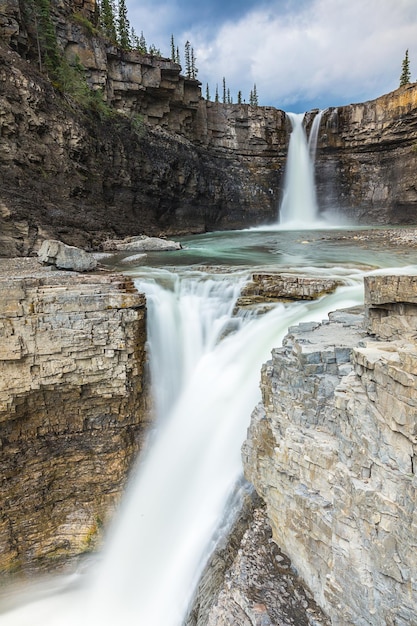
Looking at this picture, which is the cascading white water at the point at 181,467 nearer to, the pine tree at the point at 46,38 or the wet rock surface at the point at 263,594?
the wet rock surface at the point at 263,594

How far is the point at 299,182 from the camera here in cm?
2842

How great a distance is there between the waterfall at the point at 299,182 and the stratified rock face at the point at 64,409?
22.9 metres

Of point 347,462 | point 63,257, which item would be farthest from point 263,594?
point 63,257

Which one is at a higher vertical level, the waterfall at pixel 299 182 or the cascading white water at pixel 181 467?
the waterfall at pixel 299 182

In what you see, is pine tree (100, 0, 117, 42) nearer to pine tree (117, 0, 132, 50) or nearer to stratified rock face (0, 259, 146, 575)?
pine tree (117, 0, 132, 50)

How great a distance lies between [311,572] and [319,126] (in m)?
29.1

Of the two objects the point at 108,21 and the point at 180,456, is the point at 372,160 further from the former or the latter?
the point at 180,456

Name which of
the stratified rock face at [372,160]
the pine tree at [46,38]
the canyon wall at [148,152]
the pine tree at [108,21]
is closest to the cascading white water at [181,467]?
the canyon wall at [148,152]

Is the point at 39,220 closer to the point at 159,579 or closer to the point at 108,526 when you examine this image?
the point at 108,526

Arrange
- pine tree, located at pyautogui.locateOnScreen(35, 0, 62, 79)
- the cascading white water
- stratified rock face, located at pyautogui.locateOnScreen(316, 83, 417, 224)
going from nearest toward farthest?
the cascading white water < pine tree, located at pyautogui.locateOnScreen(35, 0, 62, 79) < stratified rock face, located at pyautogui.locateOnScreen(316, 83, 417, 224)

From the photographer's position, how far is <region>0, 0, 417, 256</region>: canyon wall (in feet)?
46.5

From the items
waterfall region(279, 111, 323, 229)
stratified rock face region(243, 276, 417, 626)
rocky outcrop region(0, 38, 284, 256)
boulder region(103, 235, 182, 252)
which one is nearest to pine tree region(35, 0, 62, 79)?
rocky outcrop region(0, 38, 284, 256)

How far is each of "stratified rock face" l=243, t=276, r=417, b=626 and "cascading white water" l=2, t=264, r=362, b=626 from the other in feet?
4.15

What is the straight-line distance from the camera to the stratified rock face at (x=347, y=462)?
10.2 ft
